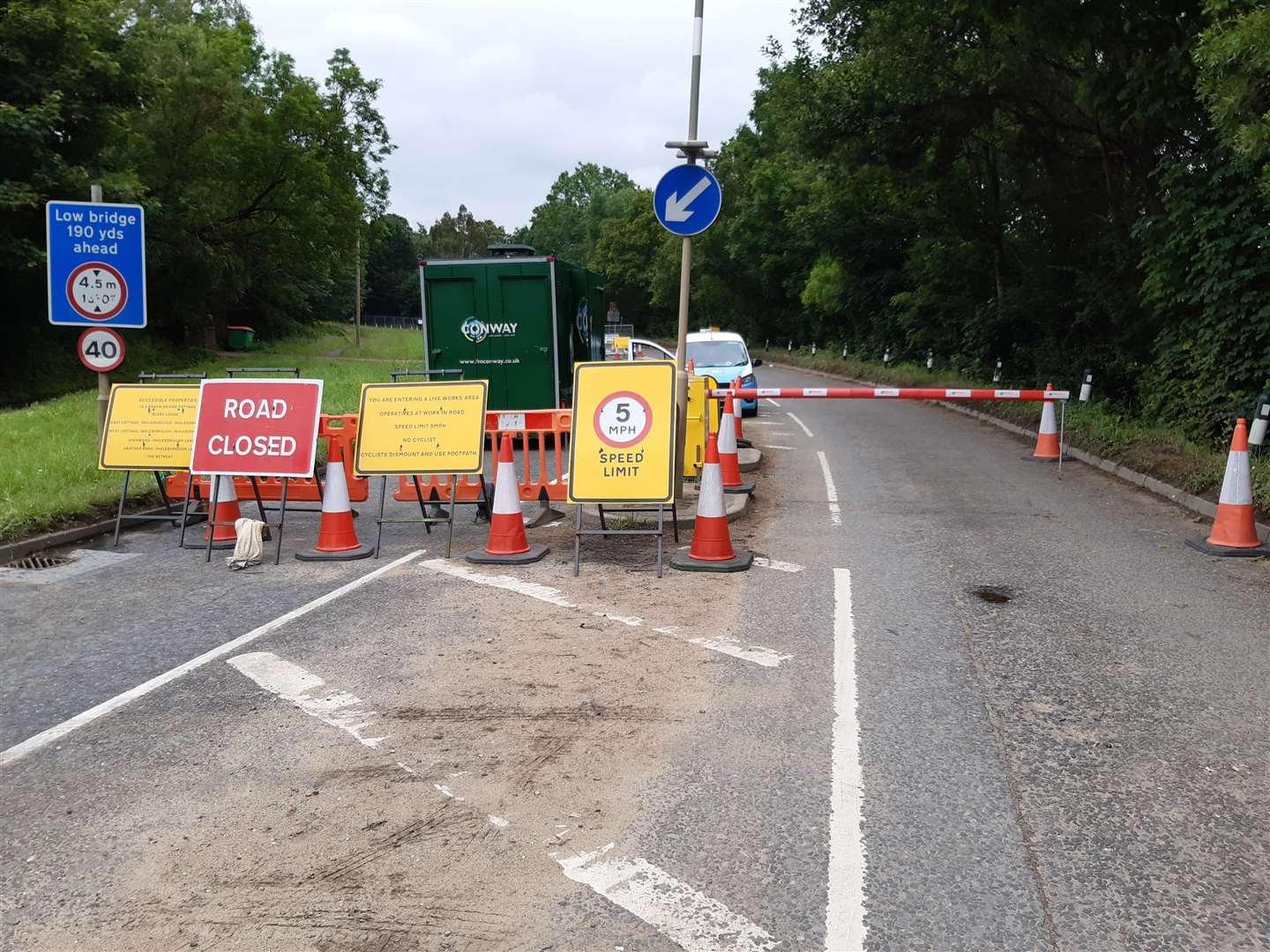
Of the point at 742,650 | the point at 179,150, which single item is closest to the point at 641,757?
the point at 742,650

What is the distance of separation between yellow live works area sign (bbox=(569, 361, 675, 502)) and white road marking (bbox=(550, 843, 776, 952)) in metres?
4.65

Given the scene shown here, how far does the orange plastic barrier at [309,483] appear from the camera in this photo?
9.41 meters

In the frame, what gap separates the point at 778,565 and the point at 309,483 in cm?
533

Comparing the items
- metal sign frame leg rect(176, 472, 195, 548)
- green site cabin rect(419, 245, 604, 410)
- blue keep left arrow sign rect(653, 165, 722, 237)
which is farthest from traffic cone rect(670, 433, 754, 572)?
green site cabin rect(419, 245, 604, 410)

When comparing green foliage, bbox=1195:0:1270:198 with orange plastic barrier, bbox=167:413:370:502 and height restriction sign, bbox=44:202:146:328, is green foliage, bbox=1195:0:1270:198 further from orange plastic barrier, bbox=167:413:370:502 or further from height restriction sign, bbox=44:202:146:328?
height restriction sign, bbox=44:202:146:328

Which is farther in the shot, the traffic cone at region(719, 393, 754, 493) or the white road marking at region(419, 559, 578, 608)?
the traffic cone at region(719, 393, 754, 493)

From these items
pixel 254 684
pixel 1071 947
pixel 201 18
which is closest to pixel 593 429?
pixel 254 684

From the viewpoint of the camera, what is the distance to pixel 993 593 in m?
7.09

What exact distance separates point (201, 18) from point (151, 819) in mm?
46969

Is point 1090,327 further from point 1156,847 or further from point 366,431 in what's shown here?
point 1156,847

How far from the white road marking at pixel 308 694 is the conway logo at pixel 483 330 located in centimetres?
884

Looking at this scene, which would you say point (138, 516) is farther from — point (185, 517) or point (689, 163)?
point (689, 163)

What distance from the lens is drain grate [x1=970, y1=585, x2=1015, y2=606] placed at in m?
6.91

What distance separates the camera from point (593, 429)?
8273 millimetres
